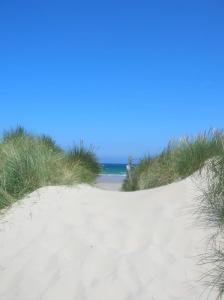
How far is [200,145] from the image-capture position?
27.8 ft

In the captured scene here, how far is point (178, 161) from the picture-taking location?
28.7 feet

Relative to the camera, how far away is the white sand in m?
4.53

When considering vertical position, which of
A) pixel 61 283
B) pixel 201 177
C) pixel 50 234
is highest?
pixel 201 177

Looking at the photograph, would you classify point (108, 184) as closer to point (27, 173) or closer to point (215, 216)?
point (27, 173)

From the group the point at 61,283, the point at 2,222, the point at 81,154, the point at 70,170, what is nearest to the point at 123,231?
the point at 61,283

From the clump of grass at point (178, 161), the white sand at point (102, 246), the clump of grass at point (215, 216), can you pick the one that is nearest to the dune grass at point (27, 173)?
the white sand at point (102, 246)

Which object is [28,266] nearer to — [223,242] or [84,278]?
[84,278]

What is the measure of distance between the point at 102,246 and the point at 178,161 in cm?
372

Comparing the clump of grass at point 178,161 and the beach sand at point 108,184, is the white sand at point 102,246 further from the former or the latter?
the beach sand at point 108,184

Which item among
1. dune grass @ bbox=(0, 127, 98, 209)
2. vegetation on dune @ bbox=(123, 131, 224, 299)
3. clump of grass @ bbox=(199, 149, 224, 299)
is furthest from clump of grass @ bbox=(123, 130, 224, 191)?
dune grass @ bbox=(0, 127, 98, 209)

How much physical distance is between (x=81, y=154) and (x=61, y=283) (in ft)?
25.7

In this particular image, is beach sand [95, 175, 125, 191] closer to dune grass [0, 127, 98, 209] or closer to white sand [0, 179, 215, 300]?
dune grass [0, 127, 98, 209]

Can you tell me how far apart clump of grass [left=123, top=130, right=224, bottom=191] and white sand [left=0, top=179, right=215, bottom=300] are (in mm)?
1493

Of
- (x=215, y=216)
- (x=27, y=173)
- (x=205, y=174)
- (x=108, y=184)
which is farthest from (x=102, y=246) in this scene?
(x=108, y=184)
